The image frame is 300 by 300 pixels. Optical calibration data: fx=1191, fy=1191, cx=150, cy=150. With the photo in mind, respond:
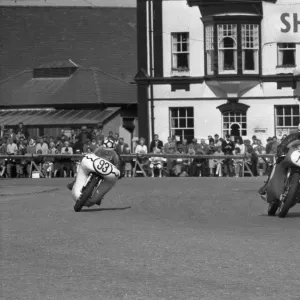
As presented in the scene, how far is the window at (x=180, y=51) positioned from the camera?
48.8 metres

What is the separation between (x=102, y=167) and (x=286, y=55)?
2949cm

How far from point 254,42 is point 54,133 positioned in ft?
39.8

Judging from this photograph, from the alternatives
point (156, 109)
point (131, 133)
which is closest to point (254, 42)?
point (156, 109)

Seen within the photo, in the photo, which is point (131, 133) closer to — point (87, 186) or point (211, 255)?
point (87, 186)

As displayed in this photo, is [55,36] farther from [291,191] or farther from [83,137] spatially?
[291,191]

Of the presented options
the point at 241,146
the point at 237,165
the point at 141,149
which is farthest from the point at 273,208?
the point at 141,149

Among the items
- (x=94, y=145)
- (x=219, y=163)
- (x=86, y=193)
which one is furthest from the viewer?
(x=94, y=145)

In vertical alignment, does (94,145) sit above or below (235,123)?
below

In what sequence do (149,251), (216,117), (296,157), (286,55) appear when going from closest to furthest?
(149,251) → (296,157) → (286,55) → (216,117)

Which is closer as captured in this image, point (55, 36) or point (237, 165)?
point (237, 165)

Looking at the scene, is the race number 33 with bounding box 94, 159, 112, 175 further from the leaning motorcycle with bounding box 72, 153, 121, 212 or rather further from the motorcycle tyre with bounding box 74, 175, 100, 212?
the motorcycle tyre with bounding box 74, 175, 100, 212

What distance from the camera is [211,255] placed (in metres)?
12.0

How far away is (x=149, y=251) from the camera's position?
1236 centimetres

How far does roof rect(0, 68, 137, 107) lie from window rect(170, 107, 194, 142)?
30.2 feet
